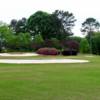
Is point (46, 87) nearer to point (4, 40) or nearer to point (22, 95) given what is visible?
point (22, 95)

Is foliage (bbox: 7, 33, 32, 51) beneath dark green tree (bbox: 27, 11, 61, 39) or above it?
beneath

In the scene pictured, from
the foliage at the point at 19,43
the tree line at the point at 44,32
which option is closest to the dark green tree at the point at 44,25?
the tree line at the point at 44,32

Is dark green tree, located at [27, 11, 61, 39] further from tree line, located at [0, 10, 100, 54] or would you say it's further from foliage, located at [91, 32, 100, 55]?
foliage, located at [91, 32, 100, 55]

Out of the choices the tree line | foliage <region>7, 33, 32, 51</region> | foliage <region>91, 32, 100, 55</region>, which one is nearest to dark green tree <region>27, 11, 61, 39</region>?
the tree line

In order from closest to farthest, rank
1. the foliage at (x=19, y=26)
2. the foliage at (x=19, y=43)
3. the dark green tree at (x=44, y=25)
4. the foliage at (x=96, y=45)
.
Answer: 1. the foliage at (x=96, y=45)
2. the foliage at (x=19, y=43)
3. the dark green tree at (x=44, y=25)
4. the foliage at (x=19, y=26)

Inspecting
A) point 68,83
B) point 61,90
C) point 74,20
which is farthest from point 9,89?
point 74,20

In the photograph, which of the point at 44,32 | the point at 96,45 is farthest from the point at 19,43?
the point at 44,32

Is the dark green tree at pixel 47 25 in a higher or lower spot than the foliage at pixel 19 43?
higher

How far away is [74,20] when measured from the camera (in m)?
98.5

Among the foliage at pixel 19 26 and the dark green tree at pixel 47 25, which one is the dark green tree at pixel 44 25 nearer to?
the dark green tree at pixel 47 25

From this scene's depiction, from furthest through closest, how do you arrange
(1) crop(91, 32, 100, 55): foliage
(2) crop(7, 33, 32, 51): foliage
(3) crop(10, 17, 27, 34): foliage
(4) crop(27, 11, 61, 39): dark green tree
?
(3) crop(10, 17, 27, 34): foliage → (4) crop(27, 11, 61, 39): dark green tree → (2) crop(7, 33, 32, 51): foliage → (1) crop(91, 32, 100, 55): foliage

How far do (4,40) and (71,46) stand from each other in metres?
12.4

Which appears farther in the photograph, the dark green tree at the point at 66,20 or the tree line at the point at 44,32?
the dark green tree at the point at 66,20

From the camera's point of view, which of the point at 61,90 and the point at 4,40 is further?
the point at 4,40
